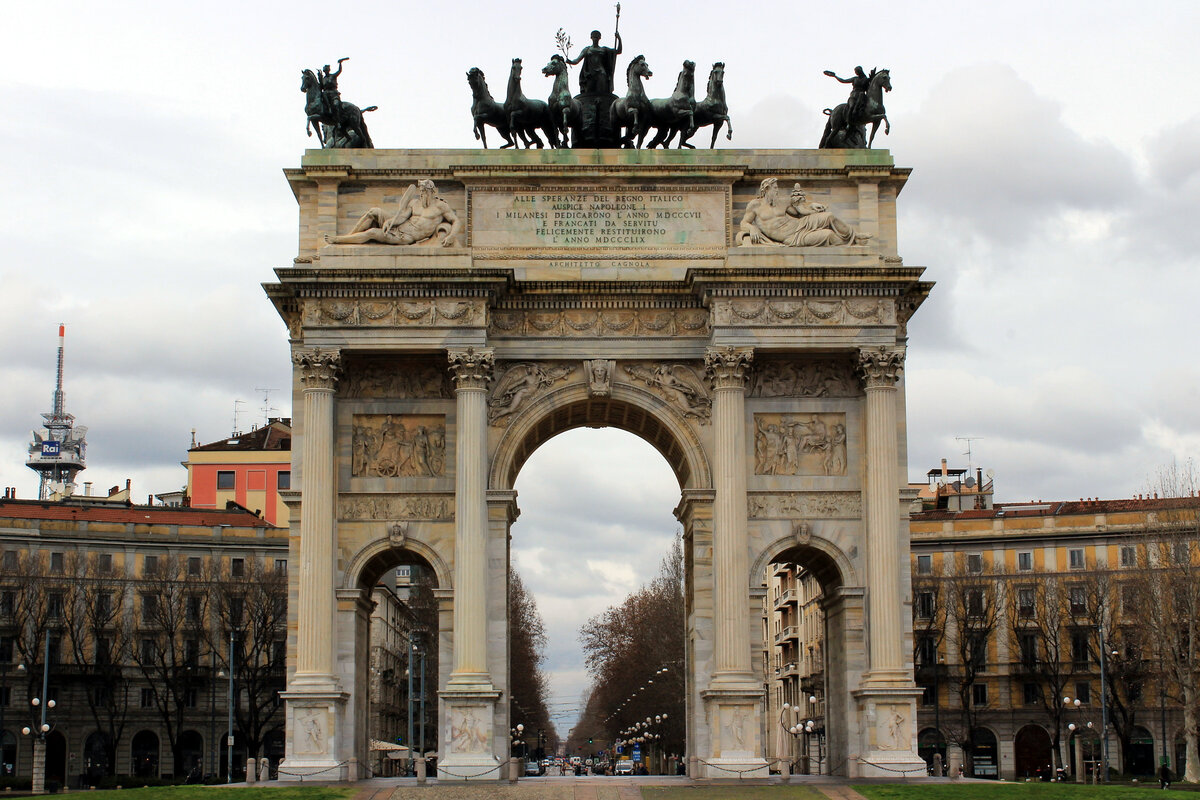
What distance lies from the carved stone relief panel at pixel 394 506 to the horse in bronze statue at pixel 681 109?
35.8 feet

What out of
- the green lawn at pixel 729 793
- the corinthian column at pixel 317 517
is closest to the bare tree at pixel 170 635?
the corinthian column at pixel 317 517

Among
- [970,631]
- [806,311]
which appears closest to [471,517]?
[806,311]

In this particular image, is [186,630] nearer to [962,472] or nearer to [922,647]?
[922,647]

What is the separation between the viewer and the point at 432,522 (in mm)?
40000

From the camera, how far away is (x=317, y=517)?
1527 inches

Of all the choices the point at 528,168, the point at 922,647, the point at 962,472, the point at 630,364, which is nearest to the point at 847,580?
the point at 630,364

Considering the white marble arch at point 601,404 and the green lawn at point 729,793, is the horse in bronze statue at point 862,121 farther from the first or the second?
the green lawn at point 729,793

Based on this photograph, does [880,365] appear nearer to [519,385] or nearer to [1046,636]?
[519,385]

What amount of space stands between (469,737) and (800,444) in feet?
35.4

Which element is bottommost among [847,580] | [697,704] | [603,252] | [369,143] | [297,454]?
[697,704]

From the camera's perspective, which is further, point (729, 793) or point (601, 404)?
point (601, 404)

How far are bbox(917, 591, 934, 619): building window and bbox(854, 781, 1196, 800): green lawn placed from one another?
38.6 meters

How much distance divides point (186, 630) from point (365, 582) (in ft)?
113

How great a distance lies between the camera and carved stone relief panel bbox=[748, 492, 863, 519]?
40062 millimetres
